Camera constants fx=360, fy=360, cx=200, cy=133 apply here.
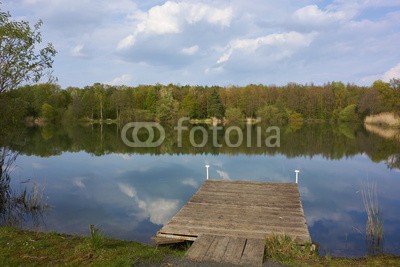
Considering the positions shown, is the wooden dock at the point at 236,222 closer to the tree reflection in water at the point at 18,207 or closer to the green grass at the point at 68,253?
the green grass at the point at 68,253

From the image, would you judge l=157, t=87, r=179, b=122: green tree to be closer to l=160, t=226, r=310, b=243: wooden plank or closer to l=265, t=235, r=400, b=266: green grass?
l=160, t=226, r=310, b=243: wooden plank

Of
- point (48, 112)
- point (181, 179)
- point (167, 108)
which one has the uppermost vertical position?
point (167, 108)

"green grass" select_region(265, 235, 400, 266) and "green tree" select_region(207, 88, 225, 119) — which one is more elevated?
"green tree" select_region(207, 88, 225, 119)

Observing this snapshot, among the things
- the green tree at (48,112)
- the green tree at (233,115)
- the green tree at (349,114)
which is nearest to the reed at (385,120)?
the green tree at (349,114)

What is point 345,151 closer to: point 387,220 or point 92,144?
point 387,220

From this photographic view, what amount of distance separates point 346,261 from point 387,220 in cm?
561

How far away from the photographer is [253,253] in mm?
6426

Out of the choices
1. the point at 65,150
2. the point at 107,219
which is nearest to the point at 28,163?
the point at 65,150

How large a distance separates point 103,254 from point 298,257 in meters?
3.49

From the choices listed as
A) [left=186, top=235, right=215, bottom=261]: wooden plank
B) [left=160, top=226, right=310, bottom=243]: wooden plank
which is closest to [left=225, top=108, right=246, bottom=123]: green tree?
[left=160, top=226, right=310, bottom=243]: wooden plank

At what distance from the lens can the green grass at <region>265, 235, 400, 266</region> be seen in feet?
20.7

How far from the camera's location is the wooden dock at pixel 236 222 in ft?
21.4

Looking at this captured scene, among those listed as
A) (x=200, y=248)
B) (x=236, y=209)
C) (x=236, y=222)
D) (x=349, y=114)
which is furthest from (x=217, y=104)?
(x=200, y=248)

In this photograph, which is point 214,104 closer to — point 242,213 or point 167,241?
point 242,213
